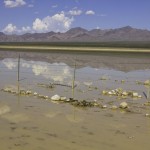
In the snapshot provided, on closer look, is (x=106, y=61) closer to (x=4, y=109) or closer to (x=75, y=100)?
(x=75, y=100)

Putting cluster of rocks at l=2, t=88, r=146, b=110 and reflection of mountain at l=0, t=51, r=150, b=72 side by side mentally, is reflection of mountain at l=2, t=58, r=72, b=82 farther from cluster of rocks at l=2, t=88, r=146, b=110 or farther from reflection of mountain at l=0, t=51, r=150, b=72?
cluster of rocks at l=2, t=88, r=146, b=110

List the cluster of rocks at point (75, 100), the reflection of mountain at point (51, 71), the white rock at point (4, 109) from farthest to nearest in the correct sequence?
the reflection of mountain at point (51, 71)
the cluster of rocks at point (75, 100)
the white rock at point (4, 109)

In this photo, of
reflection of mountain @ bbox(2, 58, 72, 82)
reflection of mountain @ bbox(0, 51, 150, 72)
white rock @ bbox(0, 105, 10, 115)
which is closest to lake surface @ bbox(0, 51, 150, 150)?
white rock @ bbox(0, 105, 10, 115)

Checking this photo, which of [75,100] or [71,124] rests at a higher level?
[75,100]

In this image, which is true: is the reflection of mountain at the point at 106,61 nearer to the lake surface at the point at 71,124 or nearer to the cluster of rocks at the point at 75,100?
the cluster of rocks at the point at 75,100

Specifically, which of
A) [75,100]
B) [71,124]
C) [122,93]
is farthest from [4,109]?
[122,93]

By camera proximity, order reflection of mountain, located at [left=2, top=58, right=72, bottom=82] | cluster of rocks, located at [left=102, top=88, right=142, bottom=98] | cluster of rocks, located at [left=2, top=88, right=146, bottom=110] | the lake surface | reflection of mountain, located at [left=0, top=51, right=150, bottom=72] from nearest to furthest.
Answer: the lake surface
cluster of rocks, located at [left=2, top=88, right=146, bottom=110]
cluster of rocks, located at [left=102, top=88, right=142, bottom=98]
reflection of mountain, located at [left=2, top=58, right=72, bottom=82]
reflection of mountain, located at [left=0, top=51, right=150, bottom=72]

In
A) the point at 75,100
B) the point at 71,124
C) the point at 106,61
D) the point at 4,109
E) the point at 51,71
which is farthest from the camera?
the point at 106,61

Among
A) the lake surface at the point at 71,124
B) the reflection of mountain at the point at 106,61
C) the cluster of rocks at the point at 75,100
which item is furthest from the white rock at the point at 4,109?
the reflection of mountain at the point at 106,61

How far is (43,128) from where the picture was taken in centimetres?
859

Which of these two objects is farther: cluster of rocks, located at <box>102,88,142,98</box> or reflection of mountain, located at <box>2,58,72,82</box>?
reflection of mountain, located at <box>2,58,72,82</box>

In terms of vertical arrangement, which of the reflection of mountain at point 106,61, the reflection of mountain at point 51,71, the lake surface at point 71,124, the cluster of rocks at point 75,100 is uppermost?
the reflection of mountain at point 106,61

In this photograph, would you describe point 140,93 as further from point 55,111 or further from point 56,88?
point 55,111

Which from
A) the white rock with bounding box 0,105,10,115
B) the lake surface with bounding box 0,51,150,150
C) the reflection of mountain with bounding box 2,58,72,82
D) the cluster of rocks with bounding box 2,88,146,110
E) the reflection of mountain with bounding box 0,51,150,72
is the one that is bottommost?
the lake surface with bounding box 0,51,150,150
